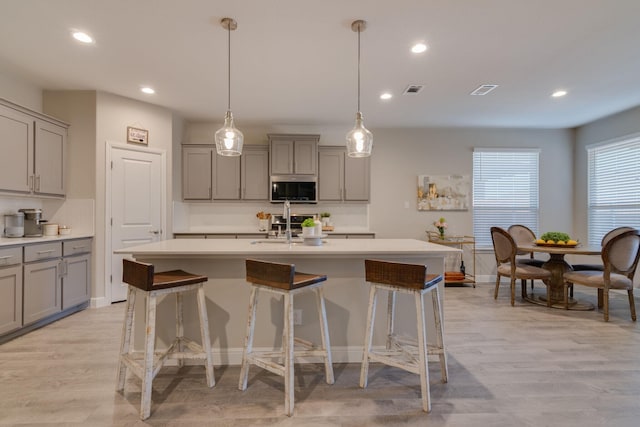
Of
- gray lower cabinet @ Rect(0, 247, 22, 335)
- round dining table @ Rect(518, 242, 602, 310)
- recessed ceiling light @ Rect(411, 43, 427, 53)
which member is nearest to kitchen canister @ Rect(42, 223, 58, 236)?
gray lower cabinet @ Rect(0, 247, 22, 335)

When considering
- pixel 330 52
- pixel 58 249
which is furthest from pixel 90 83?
pixel 330 52

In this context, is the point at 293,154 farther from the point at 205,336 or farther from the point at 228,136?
the point at 205,336

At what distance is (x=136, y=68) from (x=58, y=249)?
2036 mm

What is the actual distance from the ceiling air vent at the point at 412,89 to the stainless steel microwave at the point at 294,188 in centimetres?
187

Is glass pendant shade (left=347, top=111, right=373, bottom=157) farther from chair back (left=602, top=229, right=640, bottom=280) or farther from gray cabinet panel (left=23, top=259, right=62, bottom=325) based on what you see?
gray cabinet panel (left=23, top=259, right=62, bottom=325)

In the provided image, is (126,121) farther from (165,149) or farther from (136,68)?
(136,68)

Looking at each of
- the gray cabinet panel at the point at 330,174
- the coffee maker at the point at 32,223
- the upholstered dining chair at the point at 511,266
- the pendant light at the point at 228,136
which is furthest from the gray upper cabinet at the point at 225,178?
the upholstered dining chair at the point at 511,266

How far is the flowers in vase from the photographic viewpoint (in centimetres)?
523

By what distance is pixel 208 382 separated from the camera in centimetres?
209

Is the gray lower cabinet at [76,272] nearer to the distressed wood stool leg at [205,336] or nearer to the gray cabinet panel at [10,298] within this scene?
the gray cabinet panel at [10,298]

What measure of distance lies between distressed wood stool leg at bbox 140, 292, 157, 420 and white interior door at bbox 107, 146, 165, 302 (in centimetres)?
262

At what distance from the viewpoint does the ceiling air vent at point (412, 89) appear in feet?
12.2

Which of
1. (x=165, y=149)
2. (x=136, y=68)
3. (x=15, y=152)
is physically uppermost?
(x=136, y=68)

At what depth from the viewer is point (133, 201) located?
418 centimetres
